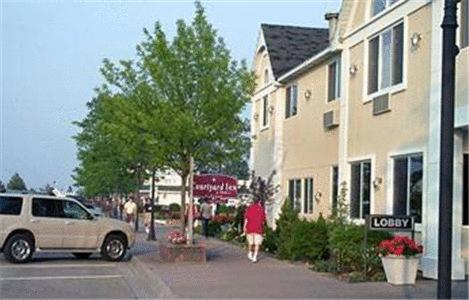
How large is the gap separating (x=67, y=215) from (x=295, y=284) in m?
8.23

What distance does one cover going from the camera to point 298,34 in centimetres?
3528

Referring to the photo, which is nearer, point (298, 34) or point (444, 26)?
point (444, 26)

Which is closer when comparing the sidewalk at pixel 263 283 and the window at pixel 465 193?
the sidewalk at pixel 263 283

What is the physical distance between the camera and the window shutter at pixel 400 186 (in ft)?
62.8

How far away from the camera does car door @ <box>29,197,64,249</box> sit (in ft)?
69.5

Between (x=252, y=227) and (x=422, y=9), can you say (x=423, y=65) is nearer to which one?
(x=422, y=9)

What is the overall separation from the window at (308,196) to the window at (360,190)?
17.7 ft

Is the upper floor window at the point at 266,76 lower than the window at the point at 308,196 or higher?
higher

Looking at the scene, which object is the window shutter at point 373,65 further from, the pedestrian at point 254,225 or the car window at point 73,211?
the car window at point 73,211

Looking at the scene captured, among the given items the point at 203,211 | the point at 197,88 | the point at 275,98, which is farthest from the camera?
the point at 203,211

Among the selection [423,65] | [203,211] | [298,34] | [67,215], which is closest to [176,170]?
[67,215]

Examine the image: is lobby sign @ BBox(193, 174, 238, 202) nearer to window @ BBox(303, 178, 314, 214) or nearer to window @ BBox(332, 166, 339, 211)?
window @ BBox(303, 178, 314, 214)

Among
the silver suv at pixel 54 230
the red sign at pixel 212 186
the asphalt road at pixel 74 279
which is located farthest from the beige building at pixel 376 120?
the silver suv at pixel 54 230

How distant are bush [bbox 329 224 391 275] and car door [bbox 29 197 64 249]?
7268mm
